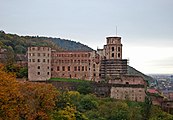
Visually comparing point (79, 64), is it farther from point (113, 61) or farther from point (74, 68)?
point (113, 61)

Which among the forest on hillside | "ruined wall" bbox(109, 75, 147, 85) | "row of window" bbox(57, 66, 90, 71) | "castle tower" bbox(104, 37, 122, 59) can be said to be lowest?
the forest on hillside

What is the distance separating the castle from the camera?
71.1m

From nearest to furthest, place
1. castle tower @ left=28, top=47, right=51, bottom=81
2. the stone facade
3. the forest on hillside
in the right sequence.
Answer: the forest on hillside → castle tower @ left=28, top=47, right=51, bottom=81 → the stone facade

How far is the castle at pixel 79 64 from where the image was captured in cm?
7112

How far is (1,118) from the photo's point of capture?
33.8 meters

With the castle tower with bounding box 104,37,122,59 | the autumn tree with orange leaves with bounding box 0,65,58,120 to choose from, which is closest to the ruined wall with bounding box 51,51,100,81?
the castle tower with bounding box 104,37,122,59

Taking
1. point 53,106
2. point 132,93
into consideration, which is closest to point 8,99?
point 53,106

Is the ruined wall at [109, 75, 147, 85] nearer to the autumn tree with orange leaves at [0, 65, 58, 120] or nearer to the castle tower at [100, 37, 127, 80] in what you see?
the castle tower at [100, 37, 127, 80]

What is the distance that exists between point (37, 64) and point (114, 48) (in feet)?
53.5

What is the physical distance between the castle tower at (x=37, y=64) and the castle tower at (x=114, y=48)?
13.4m

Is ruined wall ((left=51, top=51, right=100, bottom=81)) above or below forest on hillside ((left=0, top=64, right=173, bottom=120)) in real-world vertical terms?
above

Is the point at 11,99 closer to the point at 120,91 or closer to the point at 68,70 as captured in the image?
the point at 120,91

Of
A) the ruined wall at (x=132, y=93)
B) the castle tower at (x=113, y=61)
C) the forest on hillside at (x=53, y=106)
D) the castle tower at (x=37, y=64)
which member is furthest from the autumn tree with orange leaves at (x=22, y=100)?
the castle tower at (x=113, y=61)

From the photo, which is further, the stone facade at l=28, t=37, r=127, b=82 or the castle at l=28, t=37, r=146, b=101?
the stone facade at l=28, t=37, r=127, b=82
